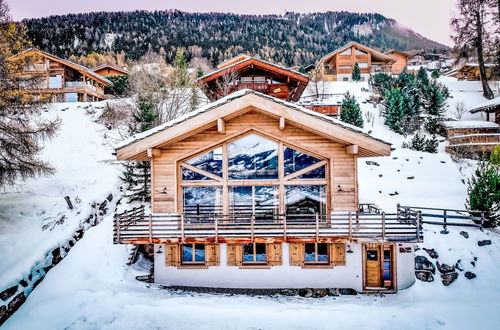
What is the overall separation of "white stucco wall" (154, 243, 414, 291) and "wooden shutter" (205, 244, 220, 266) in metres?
0.15

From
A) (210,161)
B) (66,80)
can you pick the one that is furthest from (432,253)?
(66,80)

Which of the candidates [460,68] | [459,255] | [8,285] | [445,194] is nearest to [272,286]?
[459,255]

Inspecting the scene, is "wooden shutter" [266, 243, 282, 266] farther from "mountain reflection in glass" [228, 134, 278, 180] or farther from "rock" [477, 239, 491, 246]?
"rock" [477, 239, 491, 246]

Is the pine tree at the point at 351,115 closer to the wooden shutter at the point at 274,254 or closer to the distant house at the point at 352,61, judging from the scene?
the wooden shutter at the point at 274,254

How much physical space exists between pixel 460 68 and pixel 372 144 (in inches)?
1925

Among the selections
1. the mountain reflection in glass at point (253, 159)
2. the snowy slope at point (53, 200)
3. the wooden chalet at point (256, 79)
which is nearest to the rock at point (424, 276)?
the mountain reflection in glass at point (253, 159)

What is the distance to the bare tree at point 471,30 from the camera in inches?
1299

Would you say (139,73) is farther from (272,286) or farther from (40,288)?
(272,286)

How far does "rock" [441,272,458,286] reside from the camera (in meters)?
12.5

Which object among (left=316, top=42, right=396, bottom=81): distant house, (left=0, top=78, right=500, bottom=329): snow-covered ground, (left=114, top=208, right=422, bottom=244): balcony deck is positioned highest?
(left=316, top=42, right=396, bottom=81): distant house

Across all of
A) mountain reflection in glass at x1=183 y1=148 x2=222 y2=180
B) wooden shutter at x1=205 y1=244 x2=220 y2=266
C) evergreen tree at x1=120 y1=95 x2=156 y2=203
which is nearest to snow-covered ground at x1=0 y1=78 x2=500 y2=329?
wooden shutter at x1=205 y1=244 x2=220 y2=266

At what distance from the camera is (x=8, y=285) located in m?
11.5

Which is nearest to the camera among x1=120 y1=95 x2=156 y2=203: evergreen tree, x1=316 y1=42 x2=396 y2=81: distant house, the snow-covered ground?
the snow-covered ground

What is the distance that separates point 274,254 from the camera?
37.6 ft
